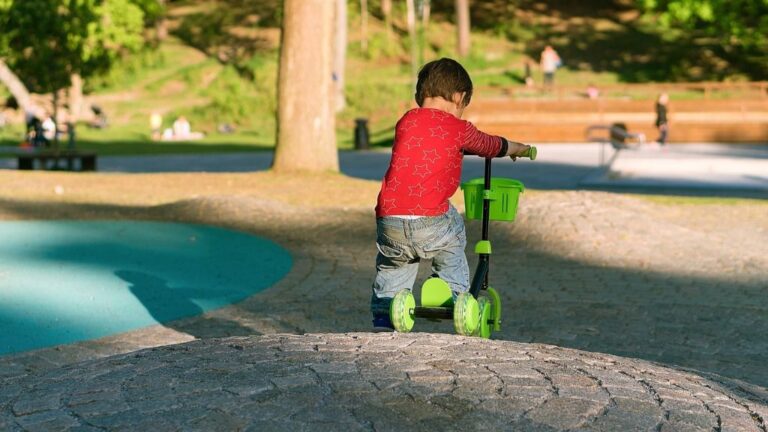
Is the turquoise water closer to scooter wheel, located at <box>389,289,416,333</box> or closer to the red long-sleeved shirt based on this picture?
scooter wheel, located at <box>389,289,416,333</box>

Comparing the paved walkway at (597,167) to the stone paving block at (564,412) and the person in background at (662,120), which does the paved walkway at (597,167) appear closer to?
the person in background at (662,120)

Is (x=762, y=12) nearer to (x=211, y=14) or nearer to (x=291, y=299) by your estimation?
(x=211, y=14)

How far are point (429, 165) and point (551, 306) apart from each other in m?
3.43

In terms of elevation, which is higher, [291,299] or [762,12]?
[762,12]

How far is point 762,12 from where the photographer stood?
4288 cm

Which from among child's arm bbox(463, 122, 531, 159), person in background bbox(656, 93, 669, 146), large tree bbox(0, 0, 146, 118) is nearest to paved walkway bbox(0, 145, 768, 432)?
child's arm bbox(463, 122, 531, 159)

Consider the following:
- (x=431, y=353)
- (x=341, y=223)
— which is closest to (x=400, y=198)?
(x=431, y=353)

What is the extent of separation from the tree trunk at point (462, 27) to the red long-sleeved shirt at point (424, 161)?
4550cm

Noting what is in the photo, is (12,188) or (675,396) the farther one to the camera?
(12,188)

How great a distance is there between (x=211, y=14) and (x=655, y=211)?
5358 cm

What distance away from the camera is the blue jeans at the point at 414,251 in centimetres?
589

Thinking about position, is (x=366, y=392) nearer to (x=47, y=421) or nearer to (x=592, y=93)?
(x=47, y=421)

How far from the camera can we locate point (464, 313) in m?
5.84

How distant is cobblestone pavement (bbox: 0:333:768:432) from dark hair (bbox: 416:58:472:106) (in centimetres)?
130
